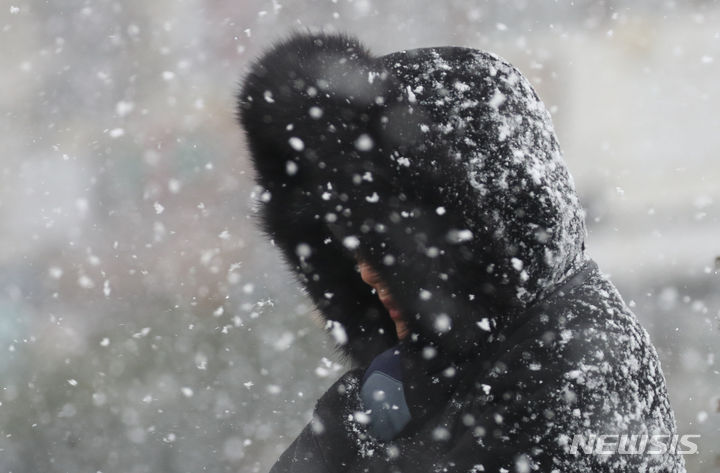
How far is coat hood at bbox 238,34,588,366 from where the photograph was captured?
110 cm

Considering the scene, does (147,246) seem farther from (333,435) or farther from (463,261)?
(463,261)

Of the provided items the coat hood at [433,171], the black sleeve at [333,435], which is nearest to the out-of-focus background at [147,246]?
the black sleeve at [333,435]

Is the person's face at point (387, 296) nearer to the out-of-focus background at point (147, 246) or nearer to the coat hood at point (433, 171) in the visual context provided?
the coat hood at point (433, 171)

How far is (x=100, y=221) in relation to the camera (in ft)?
14.5

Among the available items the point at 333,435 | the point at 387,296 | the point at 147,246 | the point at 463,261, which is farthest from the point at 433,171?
the point at 147,246

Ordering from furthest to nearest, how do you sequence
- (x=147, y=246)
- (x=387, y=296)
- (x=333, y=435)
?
(x=147, y=246) < (x=333, y=435) < (x=387, y=296)

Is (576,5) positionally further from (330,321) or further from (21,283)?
(21,283)

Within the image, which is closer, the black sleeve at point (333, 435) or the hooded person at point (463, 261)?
the hooded person at point (463, 261)

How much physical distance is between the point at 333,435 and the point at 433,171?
2.39 feet

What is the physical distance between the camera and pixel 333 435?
4.76ft

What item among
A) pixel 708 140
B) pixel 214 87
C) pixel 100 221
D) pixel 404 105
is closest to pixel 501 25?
pixel 708 140

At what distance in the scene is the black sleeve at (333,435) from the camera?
142 cm

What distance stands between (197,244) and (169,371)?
985 mm

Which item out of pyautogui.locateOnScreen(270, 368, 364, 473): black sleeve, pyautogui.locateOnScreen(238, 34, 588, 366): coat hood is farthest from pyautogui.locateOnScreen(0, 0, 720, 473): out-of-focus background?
pyautogui.locateOnScreen(238, 34, 588, 366): coat hood
